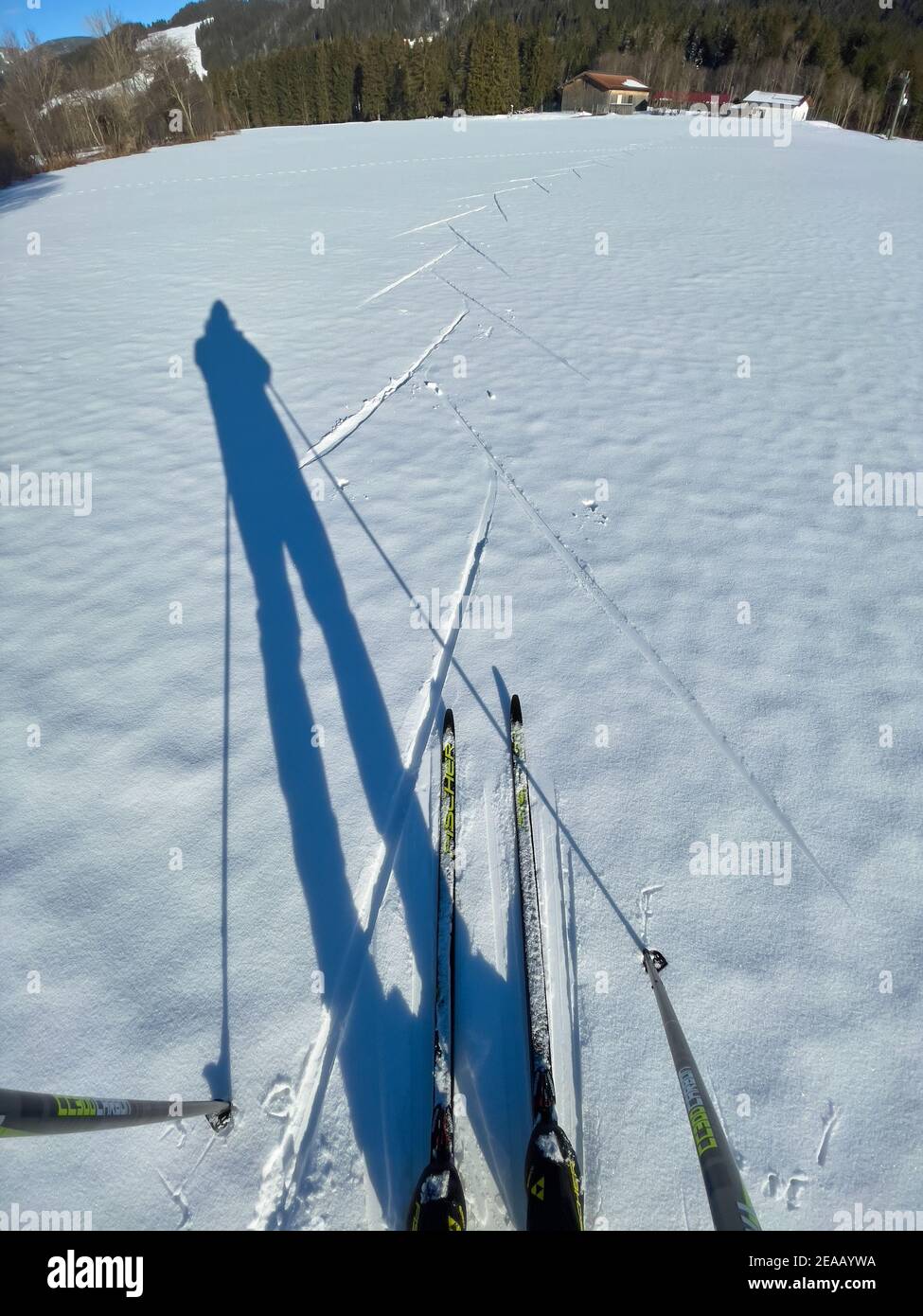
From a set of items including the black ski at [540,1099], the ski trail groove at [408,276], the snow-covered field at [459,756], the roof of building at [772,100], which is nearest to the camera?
the black ski at [540,1099]

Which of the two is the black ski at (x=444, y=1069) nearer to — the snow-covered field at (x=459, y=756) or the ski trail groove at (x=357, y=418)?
the snow-covered field at (x=459, y=756)

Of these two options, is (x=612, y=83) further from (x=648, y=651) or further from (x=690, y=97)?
(x=648, y=651)

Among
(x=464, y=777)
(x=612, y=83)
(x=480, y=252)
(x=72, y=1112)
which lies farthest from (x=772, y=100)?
(x=72, y=1112)

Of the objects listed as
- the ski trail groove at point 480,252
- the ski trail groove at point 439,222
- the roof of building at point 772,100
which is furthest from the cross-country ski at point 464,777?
the roof of building at point 772,100

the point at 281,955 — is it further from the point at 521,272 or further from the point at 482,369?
the point at 521,272

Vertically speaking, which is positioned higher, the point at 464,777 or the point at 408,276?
the point at 408,276
